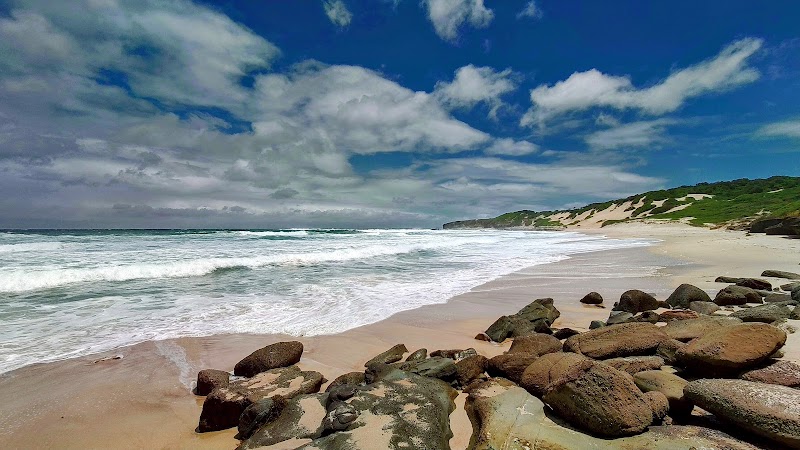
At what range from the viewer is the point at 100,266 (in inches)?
579

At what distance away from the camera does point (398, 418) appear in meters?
3.20

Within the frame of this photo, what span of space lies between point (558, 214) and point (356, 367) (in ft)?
334

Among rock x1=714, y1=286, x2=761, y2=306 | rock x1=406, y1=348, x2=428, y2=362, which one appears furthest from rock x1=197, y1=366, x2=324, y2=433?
rock x1=714, y1=286, x2=761, y2=306

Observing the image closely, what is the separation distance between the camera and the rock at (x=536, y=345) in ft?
16.2

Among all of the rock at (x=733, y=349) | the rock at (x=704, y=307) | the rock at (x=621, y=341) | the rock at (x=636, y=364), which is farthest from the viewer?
the rock at (x=704, y=307)

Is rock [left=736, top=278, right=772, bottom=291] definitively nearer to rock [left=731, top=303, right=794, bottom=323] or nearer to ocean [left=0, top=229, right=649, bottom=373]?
rock [left=731, top=303, right=794, bottom=323]

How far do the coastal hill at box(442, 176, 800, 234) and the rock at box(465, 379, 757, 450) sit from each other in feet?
134

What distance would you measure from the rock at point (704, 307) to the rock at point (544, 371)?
15.1 feet

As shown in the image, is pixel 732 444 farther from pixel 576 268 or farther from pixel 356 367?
pixel 576 268

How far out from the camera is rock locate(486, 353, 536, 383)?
14.1ft

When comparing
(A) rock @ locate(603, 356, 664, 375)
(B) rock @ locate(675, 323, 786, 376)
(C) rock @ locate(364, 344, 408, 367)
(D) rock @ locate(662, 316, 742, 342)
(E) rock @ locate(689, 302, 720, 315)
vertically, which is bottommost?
(C) rock @ locate(364, 344, 408, 367)

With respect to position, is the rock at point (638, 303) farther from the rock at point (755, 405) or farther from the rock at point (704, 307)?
the rock at point (755, 405)

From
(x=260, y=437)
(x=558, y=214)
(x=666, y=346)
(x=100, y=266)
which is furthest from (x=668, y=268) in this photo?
(x=558, y=214)

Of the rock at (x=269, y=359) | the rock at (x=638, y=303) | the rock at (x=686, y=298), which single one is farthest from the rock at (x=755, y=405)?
the rock at (x=686, y=298)
